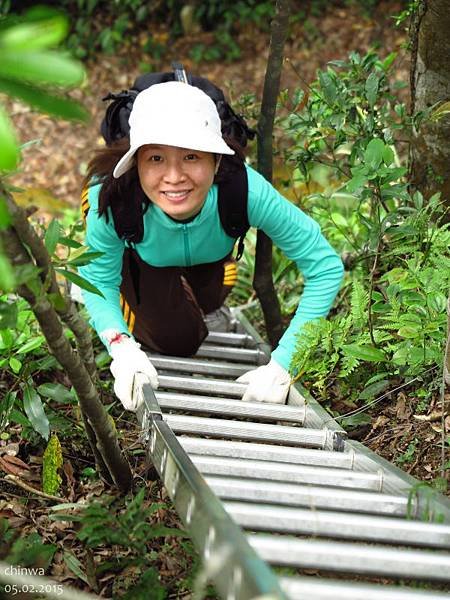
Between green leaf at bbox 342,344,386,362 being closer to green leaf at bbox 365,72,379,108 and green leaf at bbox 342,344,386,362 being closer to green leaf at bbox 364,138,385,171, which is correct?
green leaf at bbox 364,138,385,171

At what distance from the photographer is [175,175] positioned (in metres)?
2.75

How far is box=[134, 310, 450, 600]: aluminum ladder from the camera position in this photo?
4.73 feet


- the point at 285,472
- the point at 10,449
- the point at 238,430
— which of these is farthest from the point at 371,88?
the point at 10,449

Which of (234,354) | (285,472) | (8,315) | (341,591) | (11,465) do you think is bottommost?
(11,465)

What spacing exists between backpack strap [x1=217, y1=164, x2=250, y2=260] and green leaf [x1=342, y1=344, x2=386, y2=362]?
0.66 m

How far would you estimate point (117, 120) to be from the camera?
3.05 meters

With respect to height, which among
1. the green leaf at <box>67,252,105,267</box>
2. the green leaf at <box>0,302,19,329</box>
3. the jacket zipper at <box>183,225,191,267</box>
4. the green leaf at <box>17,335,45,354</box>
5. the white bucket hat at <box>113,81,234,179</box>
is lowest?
the green leaf at <box>17,335,45,354</box>

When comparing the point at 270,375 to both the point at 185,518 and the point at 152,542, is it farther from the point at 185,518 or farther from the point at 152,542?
the point at 185,518

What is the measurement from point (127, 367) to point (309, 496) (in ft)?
3.79

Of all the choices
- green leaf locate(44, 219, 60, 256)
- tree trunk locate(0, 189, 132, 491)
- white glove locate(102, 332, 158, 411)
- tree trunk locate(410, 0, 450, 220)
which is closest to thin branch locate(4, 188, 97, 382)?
tree trunk locate(0, 189, 132, 491)

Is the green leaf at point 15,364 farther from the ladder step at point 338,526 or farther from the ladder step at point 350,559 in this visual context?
the ladder step at point 350,559

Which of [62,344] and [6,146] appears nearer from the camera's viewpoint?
[6,146]

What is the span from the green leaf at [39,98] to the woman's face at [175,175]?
1.66 m

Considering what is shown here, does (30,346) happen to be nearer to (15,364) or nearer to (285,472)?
(15,364)
